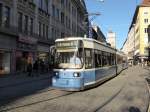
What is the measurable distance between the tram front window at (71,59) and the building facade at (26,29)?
14436 millimetres

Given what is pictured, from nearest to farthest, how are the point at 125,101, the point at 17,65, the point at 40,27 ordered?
the point at 125,101 < the point at 17,65 < the point at 40,27

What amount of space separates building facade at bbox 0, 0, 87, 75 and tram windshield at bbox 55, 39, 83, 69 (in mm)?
14353

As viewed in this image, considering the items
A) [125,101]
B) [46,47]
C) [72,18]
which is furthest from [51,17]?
[125,101]

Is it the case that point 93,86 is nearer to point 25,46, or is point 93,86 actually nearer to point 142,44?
point 25,46

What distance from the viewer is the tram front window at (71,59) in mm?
16562

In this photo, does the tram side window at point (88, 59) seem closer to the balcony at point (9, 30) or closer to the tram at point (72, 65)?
the tram at point (72, 65)

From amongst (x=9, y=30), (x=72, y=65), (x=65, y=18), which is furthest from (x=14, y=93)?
(x=65, y=18)

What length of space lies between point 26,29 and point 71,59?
2196cm

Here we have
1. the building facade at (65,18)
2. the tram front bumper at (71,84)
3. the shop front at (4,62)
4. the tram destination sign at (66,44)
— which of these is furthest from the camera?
the building facade at (65,18)

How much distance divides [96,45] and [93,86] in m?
2.43

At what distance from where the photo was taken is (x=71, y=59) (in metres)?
16.6

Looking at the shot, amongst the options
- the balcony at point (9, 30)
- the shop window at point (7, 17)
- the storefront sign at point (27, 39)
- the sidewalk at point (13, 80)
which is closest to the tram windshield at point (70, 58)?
the sidewalk at point (13, 80)

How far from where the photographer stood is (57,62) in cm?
1705

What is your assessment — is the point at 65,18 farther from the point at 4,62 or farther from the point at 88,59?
the point at 88,59
